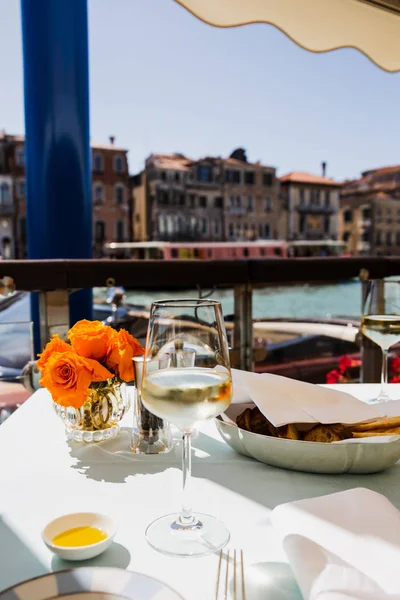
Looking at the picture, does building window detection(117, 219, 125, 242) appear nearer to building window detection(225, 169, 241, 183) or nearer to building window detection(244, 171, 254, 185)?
building window detection(225, 169, 241, 183)

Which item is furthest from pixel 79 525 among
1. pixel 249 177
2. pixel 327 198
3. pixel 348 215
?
pixel 348 215

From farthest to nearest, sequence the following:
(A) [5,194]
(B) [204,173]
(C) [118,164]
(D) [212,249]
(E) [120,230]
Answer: (B) [204,173] < (E) [120,230] < (C) [118,164] < (A) [5,194] < (D) [212,249]

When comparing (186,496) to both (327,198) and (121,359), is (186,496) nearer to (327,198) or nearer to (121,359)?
(121,359)

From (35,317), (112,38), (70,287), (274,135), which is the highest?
(112,38)

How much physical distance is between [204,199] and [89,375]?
38406 mm

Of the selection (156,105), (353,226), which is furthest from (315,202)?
(156,105)

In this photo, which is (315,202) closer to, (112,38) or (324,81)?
(324,81)

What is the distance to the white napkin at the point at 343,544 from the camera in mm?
425

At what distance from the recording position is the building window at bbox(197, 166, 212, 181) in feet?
125

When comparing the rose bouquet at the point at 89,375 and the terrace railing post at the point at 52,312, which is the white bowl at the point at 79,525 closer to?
the rose bouquet at the point at 89,375

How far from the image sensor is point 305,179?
42.4m

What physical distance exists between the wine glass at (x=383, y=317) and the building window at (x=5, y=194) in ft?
114

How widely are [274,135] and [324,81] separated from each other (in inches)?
189

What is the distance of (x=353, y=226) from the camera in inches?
1866
